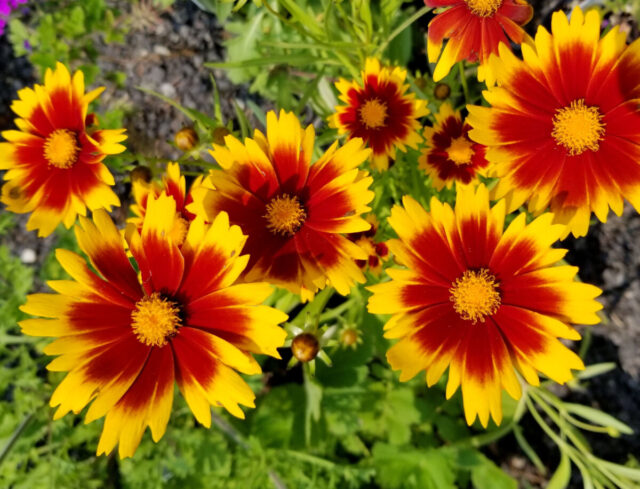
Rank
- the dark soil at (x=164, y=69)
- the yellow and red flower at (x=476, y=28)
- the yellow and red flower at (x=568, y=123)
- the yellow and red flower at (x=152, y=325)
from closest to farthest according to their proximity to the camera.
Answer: the yellow and red flower at (x=152, y=325)
the yellow and red flower at (x=568, y=123)
the yellow and red flower at (x=476, y=28)
the dark soil at (x=164, y=69)

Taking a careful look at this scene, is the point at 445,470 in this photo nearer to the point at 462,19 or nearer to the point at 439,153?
the point at 439,153

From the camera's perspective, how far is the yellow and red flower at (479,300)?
42.7 inches

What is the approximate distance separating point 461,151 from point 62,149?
1.26 meters

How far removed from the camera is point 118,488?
228 centimetres

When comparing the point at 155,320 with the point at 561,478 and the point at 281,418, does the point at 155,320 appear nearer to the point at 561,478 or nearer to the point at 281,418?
the point at 281,418

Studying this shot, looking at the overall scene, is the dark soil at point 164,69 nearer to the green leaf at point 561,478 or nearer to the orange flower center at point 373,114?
the orange flower center at point 373,114

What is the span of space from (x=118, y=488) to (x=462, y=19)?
7.77 feet

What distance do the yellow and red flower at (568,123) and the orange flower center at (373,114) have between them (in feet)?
1.40

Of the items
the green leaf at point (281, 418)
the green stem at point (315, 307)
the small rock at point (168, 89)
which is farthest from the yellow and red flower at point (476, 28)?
the small rock at point (168, 89)

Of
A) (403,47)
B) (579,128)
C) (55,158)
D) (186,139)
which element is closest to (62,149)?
(55,158)

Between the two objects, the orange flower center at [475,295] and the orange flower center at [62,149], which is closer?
the orange flower center at [475,295]

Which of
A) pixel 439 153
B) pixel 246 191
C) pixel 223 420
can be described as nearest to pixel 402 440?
pixel 223 420

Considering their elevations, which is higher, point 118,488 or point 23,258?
point 23,258

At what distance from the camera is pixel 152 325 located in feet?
3.72
